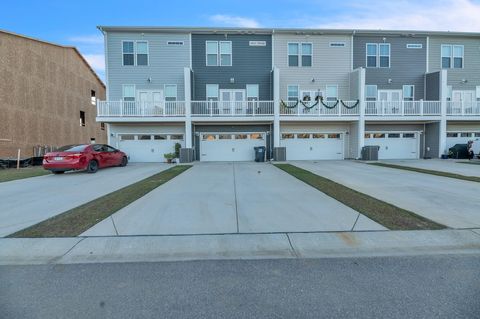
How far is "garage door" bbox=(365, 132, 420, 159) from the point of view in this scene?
68.5ft

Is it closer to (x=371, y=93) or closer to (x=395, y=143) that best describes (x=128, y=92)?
(x=371, y=93)

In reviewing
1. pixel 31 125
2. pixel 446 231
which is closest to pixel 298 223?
pixel 446 231

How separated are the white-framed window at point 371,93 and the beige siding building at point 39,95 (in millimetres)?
26076

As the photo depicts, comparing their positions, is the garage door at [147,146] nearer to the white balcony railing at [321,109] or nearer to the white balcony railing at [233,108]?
the white balcony railing at [233,108]

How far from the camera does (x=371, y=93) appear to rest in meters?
20.7

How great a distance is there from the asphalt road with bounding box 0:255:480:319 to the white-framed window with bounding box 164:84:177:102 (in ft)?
56.9

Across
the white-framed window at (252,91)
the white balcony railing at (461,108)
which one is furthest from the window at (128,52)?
the white balcony railing at (461,108)

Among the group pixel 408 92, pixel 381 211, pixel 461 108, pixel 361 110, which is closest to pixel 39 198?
pixel 381 211

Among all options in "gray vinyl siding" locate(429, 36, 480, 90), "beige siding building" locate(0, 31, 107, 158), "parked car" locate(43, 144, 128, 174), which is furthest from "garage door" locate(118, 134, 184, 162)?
"gray vinyl siding" locate(429, 36, 480, 90)

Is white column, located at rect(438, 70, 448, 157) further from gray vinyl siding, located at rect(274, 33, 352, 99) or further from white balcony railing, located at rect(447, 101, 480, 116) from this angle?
gray vinyl siding, located at rect(274, 33, 352, 99)

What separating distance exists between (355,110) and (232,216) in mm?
16350

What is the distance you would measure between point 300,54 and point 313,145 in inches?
261

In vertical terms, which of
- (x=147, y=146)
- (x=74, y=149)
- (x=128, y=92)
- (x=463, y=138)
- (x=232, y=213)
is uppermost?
(x=128, y=92)

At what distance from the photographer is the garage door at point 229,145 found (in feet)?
66.4
